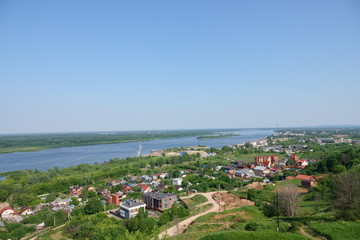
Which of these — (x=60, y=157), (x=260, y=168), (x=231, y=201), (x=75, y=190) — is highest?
(x=260, y=168)

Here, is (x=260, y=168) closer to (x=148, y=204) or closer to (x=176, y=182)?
(x=176, y=182)

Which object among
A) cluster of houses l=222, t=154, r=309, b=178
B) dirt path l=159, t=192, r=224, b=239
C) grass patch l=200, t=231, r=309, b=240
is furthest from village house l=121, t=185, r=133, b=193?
grass patch l=200, t=231, r=309, b=240

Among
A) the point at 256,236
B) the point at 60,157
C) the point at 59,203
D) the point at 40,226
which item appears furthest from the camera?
the point at 60,157

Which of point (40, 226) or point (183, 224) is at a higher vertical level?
point (183, 224)

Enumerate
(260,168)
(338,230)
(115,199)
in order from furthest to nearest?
(260,168)
(115,199)
(338,230)

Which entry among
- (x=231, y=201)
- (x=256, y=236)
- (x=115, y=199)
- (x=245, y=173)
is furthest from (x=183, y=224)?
(x=245, y=173)

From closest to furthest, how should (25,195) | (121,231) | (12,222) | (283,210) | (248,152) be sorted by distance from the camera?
(121,231), (283,210), (12,222), (25,195), (248,152)

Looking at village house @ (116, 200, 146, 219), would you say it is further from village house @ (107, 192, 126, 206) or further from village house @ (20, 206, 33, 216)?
village house @ (20, 206, 33, 216)

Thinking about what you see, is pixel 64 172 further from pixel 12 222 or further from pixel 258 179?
pixel 258 179

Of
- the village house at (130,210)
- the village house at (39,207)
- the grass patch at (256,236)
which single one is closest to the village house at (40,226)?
the village house at (39,207)


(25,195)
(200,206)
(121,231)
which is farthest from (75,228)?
(25,195)

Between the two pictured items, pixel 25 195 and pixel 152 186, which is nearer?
pixel 25 195
